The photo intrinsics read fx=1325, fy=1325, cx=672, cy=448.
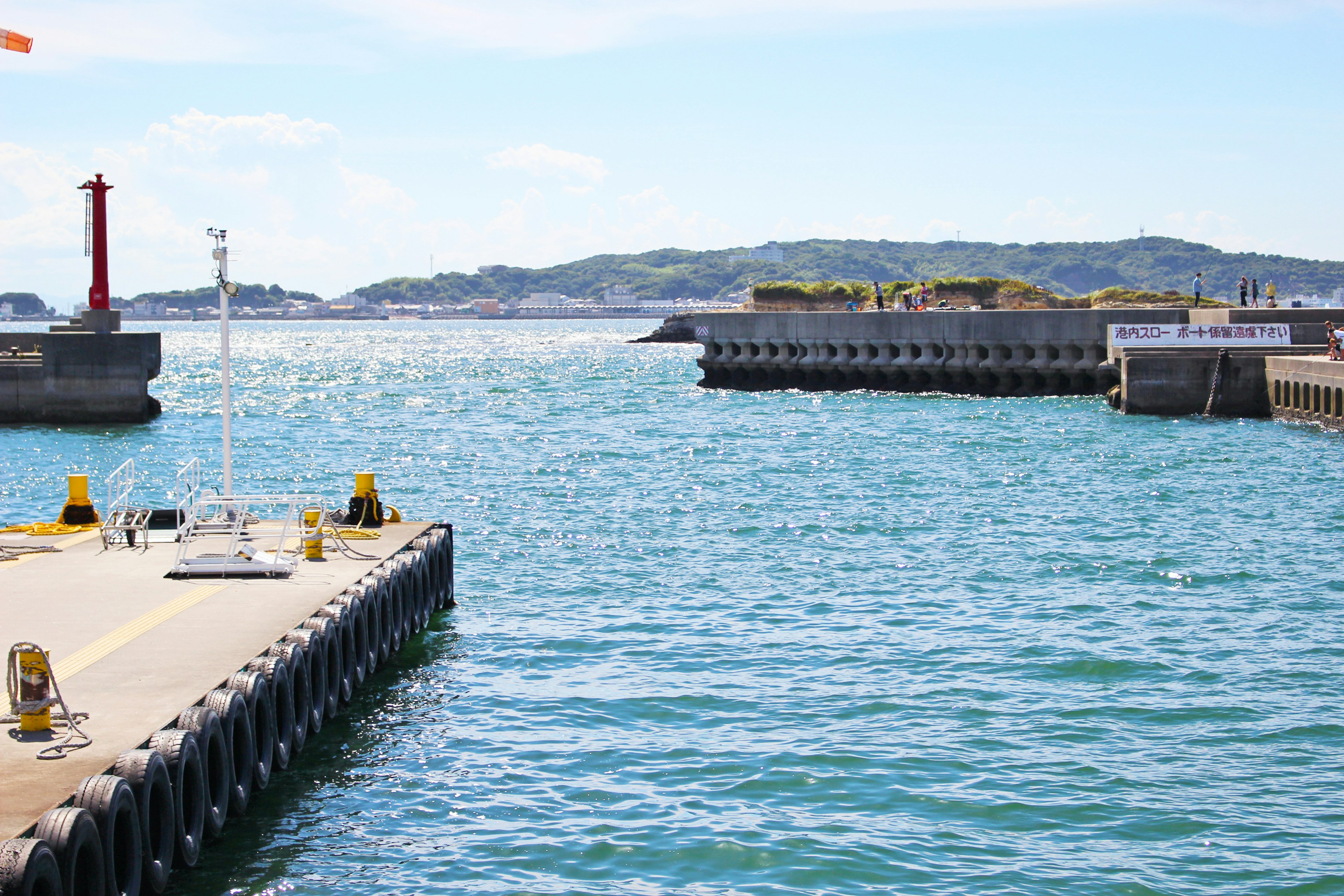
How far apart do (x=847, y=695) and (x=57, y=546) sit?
37.1 ft

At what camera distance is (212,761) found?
11023mm

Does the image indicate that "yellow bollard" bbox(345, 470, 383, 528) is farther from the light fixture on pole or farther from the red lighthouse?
the red lighthouse

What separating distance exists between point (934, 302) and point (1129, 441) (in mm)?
44034

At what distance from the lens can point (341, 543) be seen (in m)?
18.7

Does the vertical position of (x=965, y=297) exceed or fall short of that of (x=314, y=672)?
it exceeds it

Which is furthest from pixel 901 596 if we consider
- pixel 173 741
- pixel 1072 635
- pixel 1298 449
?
pixel 1298 449

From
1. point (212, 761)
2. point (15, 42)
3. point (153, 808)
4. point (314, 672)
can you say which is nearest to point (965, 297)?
point (15, 42)

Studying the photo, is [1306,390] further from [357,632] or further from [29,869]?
[29,869]

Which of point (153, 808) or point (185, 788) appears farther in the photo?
point (185, 788)

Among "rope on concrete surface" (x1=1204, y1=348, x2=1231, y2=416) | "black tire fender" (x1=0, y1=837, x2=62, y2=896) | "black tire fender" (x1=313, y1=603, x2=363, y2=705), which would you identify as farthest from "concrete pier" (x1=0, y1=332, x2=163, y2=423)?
"black tire fender" (x1=0, y1=837, x2=62, y2=896)

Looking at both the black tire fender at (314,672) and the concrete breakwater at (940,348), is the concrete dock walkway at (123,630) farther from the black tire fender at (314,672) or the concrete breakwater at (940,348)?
the concrete breakwater at (940,348)

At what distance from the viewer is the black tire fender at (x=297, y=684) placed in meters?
13.0

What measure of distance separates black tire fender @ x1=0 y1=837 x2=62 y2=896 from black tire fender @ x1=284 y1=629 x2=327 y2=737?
5.36m

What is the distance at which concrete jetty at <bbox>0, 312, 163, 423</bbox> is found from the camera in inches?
1874
